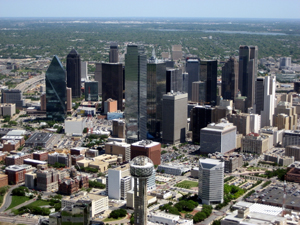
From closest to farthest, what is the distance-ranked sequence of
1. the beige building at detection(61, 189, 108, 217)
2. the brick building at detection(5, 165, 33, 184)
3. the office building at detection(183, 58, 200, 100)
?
the beige building at detection(61, 189, 108, 217) → the brick building at detection(5, 165, 33, 184) → the office building at detection(183, 58, 200, 100)

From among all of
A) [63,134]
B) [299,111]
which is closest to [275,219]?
[63,134]

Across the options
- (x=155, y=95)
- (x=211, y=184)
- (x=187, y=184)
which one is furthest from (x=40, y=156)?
(x=211, y=184)

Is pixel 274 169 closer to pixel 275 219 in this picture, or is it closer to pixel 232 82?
pixel 275 219

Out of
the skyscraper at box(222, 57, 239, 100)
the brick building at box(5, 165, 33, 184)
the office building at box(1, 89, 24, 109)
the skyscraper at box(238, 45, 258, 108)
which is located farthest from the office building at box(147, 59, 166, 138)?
the office building at box(1, 89, 24, 109)

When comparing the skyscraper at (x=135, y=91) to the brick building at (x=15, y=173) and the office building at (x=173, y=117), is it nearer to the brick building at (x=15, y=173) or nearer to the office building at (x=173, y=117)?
the office building at (x=173, y=117)

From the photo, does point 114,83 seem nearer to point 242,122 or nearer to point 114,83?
point 114,83

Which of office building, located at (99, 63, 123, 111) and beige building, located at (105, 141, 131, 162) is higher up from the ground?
office building, located at (99, 63, 123, 111)

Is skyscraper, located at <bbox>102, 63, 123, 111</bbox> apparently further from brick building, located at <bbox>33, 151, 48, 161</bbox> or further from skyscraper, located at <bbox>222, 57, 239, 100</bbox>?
brick building, located at <bbox>33, 151, 48, 161</bbox>
